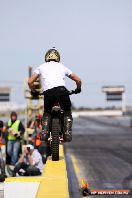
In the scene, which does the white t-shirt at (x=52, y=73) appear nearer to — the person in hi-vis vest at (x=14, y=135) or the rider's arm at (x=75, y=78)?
the rider's arm at (x=75, y=78)

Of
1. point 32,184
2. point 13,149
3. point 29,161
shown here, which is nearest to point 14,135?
point 13,149

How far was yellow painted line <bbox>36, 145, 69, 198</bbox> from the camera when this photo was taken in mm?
5172

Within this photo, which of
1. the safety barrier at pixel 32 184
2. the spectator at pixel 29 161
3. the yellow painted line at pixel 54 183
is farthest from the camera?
the spectator at pixel 29 161

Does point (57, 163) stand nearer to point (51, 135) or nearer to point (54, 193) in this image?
point (51, 135)


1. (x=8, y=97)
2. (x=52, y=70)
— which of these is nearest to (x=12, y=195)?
(x=52, y=70)

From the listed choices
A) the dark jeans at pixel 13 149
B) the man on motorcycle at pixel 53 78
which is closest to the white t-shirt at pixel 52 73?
the man on motorcycle at pixel 53 78

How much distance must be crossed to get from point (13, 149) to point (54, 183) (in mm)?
10455

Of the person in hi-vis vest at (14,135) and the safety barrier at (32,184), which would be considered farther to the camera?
the person in hi-vis vest at (14,135)

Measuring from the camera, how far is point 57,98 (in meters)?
8.05

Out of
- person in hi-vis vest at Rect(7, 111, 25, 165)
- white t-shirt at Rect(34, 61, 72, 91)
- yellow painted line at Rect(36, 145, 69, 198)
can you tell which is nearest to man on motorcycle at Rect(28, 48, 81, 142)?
white t-shirt at Rect(34, 61, 72, 91)

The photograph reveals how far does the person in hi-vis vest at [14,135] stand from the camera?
15836 mm

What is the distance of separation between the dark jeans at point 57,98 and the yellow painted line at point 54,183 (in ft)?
2.96

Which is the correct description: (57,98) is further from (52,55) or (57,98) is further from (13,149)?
(13,149)

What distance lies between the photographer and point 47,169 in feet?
23.5
